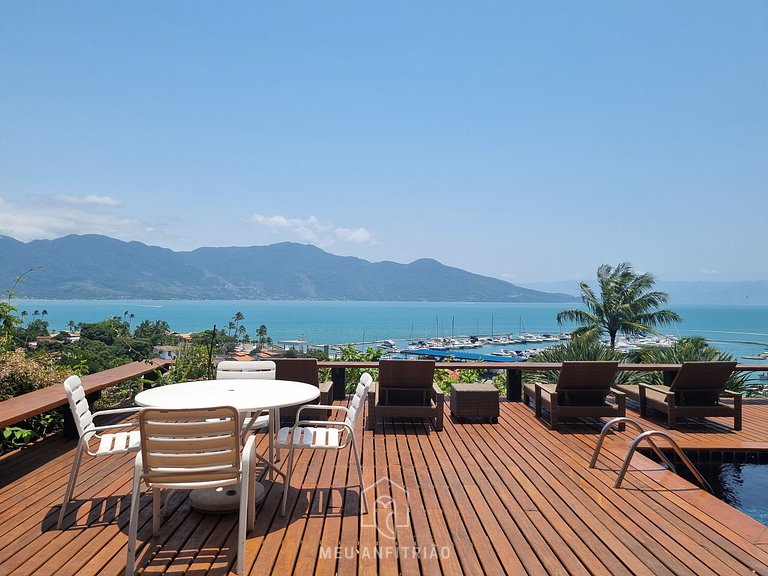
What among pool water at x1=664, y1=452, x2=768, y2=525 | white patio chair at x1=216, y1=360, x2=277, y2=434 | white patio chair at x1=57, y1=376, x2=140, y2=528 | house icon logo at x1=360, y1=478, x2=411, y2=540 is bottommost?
pool water at x1=664, y1=452, x2=768, y2=525

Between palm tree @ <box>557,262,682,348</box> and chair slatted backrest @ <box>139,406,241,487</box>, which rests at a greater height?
palm tree @ <box>557,262,682,348</box>

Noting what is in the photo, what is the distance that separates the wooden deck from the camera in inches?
97.0

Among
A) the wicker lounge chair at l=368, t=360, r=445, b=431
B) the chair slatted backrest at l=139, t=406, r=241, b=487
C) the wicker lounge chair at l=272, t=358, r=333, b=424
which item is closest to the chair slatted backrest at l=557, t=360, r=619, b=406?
the wicker lounge chair at l=368, t=360, r=445, b=431

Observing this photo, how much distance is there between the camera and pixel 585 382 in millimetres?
5500

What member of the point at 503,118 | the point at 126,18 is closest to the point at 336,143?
the point at 503,118

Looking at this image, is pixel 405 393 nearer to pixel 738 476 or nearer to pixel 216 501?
pixel 216 501

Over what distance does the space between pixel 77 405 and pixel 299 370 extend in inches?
109

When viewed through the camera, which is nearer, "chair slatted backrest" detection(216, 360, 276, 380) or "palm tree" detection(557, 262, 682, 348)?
"chair slatted backrest" detection(216, 360, 276, 380)

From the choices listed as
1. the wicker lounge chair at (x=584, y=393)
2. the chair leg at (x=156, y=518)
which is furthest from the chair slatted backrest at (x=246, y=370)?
the wicker lounge chair at (x=584, y=393)

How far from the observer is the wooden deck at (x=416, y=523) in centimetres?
246

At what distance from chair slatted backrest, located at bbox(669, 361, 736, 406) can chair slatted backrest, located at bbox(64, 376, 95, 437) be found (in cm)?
603

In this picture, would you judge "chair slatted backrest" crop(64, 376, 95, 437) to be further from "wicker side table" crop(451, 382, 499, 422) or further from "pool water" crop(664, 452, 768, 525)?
"pool water" crop(664, 452, 768, 525)

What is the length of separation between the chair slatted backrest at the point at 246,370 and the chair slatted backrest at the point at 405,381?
144 cm

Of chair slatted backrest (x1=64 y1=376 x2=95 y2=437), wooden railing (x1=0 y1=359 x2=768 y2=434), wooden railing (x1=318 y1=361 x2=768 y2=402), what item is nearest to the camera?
chair slatted backrest (x1=64 y1=376 x2=95 y2=437)
